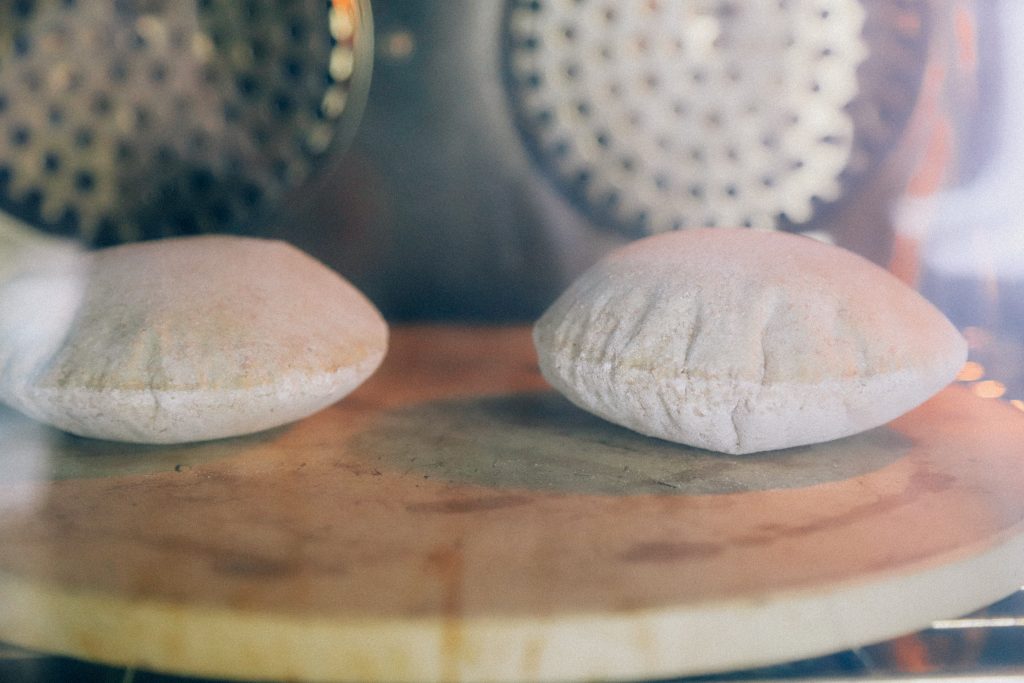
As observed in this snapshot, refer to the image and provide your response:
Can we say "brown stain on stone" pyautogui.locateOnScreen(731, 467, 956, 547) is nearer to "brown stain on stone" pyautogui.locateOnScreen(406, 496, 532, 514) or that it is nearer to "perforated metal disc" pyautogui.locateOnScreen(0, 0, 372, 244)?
"brown stain on stone" pyautogui.locateOnScreen(406, 496, 532, 514)

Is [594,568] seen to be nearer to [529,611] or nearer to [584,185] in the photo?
[529,611]

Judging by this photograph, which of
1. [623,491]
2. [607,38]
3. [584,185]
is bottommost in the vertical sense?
[623,491]

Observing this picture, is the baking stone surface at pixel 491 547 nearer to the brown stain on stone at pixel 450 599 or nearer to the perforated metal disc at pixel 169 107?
the brown stain on stone at pixel 450 599

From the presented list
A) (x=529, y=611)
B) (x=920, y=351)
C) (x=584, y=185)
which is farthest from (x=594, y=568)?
(x=584, y=185)

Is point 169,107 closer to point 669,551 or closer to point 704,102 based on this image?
point 704,102

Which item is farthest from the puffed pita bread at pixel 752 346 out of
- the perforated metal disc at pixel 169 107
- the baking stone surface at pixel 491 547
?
the perforated metal disc at pixel 169 107

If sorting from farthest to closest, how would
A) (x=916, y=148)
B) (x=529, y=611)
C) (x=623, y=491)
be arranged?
(x=916, y=148), (x=623, y=491), (x=529, y=611)

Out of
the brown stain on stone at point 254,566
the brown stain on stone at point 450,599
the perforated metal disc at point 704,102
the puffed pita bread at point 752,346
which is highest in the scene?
the perforated metal disc at point 704,102
